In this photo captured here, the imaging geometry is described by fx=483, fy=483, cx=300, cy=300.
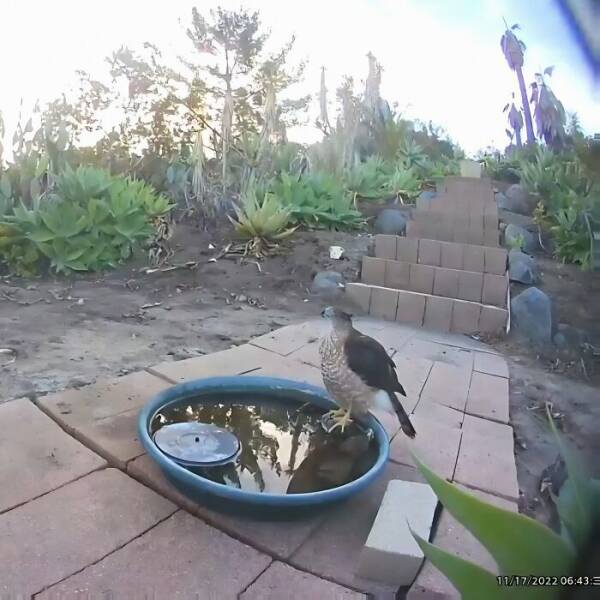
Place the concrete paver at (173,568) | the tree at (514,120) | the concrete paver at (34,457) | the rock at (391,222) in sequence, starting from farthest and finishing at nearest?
the rock at (391,222), the concrete paver at (34,457), the concrete paver at (173,568), the tree at (514,120)

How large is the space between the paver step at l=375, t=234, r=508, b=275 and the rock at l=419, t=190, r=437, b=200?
3.4 inches

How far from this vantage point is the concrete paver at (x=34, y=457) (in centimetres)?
60

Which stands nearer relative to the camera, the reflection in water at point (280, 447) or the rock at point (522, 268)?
the reflection in water at point (280, 447)

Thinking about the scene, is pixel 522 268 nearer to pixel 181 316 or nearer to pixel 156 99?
pixel 156 99

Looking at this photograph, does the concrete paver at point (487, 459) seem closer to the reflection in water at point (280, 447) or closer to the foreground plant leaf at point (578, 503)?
the reflection in water at point (280, 447)

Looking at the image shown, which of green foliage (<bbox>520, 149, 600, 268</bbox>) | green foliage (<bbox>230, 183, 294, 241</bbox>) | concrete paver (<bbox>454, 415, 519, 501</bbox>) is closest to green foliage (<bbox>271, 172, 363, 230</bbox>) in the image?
green foliage (<bbox>230, 183, 294, 241</bbox>)

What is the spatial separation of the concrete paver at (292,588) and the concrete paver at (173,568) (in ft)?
0.03

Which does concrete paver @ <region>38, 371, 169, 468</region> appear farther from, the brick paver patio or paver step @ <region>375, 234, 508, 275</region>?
paver step @ <region>375, 234, 508, 275</region>

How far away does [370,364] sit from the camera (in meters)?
0.68

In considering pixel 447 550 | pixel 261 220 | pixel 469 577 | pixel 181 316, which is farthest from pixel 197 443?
pixel 261 220

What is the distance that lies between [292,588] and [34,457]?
403 mm

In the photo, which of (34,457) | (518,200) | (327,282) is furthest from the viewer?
(327,282)

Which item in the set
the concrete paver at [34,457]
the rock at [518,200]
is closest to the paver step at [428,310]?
the rock at [518,200]

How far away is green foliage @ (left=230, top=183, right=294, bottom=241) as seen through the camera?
1446mm
